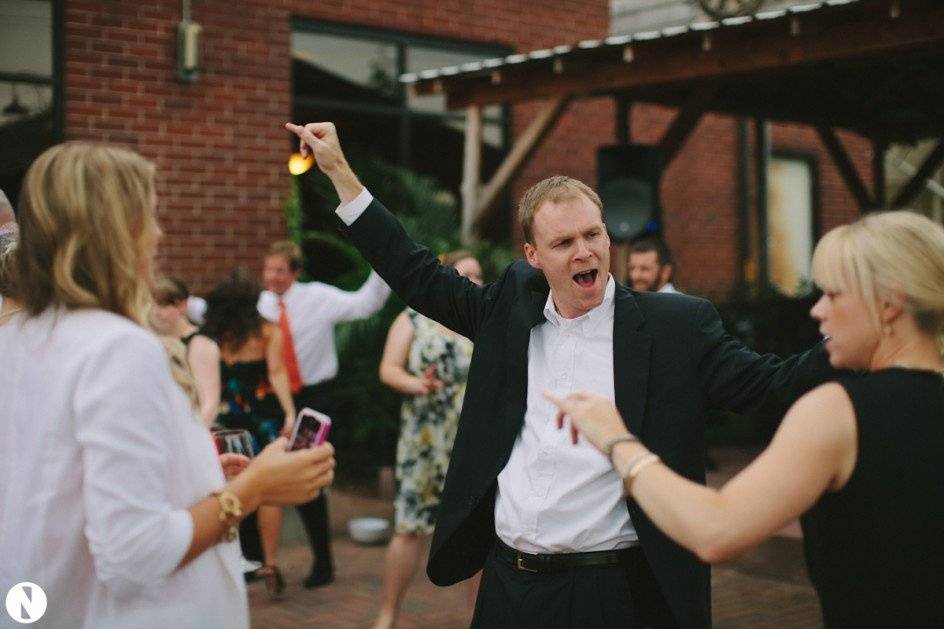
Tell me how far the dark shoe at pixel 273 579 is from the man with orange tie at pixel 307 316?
4.32ft

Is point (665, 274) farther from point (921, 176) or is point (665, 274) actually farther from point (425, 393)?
point (921, 176)

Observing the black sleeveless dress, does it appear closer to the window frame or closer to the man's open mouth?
the man's open mouth

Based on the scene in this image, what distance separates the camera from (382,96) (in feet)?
34.0

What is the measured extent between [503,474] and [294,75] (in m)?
7.37

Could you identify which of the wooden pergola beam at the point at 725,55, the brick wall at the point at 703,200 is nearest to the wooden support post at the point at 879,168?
the brick wall at the point at 703,200

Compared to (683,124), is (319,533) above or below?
below

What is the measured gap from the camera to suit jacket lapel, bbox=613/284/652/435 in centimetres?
293

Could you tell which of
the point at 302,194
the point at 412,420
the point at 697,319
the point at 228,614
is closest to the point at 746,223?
the point at 302,194

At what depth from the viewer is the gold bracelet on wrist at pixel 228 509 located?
6.95ft

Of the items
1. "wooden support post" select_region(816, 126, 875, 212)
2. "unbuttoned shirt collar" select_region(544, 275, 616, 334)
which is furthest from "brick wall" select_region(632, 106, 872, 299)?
"unbuttoned shirt collar" select_region(544, 275, 616, 334)

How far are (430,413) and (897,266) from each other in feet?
14.0

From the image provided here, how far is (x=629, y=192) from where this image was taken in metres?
9.46

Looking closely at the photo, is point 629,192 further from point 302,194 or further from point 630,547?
point 630,547

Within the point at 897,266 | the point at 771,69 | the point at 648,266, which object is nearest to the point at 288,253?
the point at 648,266
